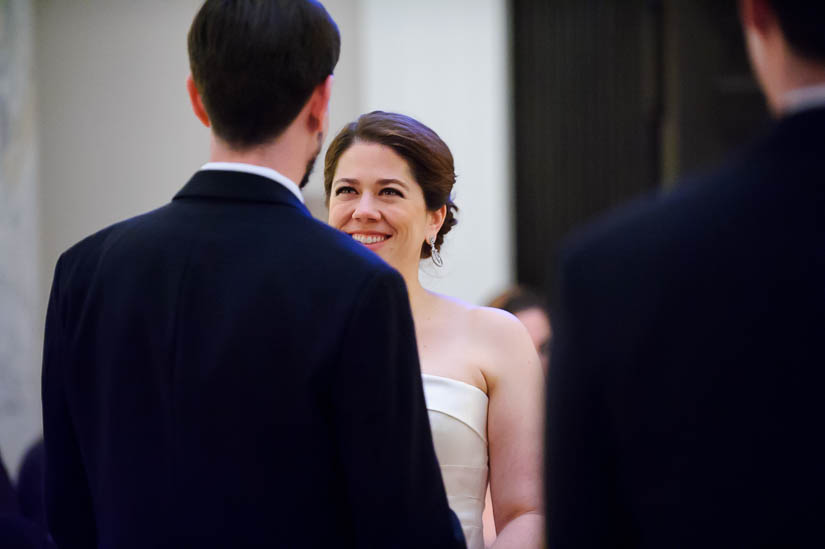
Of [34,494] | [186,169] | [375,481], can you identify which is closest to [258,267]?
[375,481]

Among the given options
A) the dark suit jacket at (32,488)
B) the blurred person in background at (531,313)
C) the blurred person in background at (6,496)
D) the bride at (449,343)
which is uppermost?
the bride at (449,343)

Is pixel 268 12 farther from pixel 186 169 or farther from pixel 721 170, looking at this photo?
pixel 186 169

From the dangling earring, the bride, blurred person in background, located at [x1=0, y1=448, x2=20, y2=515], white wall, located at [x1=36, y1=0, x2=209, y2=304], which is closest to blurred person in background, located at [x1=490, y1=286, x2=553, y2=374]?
the dangling earring

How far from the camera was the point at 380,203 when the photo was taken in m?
2.45

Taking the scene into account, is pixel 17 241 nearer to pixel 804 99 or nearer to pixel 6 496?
pixel 6 496

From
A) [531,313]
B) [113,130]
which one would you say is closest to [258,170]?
[531,313]

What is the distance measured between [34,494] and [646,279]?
3271mm

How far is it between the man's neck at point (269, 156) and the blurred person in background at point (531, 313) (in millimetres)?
2197

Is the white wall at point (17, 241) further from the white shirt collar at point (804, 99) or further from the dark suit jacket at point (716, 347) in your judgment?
the white shirt collar at point (804, 99)

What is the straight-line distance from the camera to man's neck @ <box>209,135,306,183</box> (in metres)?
1.42

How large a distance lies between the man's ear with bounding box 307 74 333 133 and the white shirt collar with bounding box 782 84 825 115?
70cm

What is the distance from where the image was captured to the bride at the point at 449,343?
2320 millimetres

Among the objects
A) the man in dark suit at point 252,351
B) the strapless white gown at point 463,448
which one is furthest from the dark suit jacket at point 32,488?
the man in dark suit at point 252,351

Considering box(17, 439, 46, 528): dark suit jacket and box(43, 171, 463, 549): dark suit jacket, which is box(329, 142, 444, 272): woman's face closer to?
box(43, 171, 463, 549): dark suit jacket
